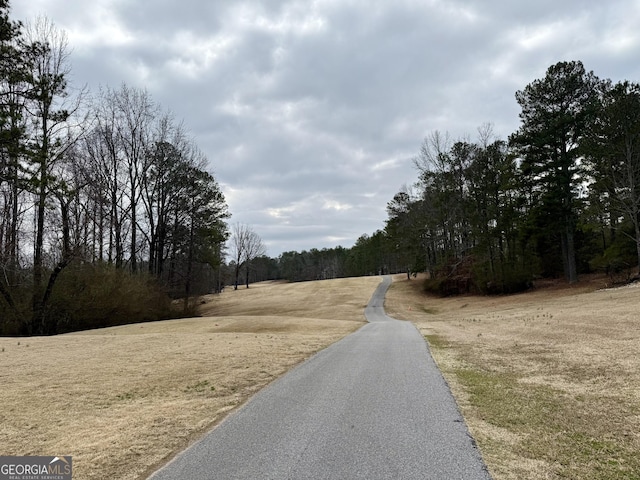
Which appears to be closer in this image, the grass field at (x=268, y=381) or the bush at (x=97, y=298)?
the grass field at (x=268, y=381)

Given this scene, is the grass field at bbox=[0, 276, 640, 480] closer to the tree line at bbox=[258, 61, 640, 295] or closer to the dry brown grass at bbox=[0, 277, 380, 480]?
the dry brown grass at bbox=[0, 277, 380, 480]

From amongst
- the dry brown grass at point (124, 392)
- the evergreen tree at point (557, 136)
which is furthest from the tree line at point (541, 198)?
the dry brown grass at point (124, 392)

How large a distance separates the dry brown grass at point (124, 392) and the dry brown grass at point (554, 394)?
3.69 meters

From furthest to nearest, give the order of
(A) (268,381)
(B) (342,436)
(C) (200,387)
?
(A) (268,381) → (C) (200,387) → (B) (342,436)

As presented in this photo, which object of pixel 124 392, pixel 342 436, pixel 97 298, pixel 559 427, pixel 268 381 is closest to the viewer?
pixel 342 436

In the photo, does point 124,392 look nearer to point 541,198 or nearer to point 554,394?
point 554,394

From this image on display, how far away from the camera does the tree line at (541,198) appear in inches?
1053

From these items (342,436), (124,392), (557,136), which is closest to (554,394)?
(342,436)

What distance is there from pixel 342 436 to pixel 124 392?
4.97 metres

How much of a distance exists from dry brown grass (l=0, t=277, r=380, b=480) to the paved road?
53cm

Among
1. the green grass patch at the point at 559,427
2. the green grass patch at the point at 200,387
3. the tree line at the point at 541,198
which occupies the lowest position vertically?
the green grass patch at the point at 200,387

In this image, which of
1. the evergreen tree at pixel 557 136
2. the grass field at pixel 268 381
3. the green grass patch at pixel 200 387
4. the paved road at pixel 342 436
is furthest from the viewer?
the evergreen tree at pixel 557 136

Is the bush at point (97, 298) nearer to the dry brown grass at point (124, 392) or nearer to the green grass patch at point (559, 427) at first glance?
the dry brown grass at point (124, 392)

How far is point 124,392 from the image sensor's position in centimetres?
746
